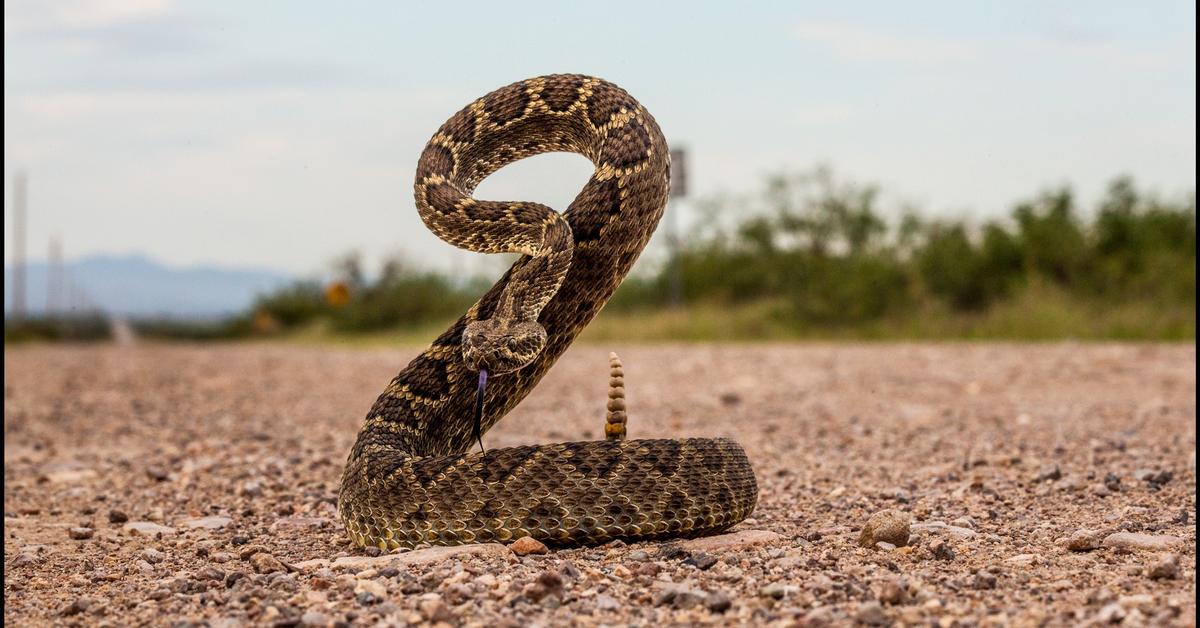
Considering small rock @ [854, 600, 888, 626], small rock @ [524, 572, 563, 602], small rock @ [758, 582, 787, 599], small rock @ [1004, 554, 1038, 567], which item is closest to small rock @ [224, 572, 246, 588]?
small rock @ [524, 572, 563, 602]

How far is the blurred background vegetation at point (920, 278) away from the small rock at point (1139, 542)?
24.7 m

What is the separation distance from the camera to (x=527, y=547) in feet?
22.5

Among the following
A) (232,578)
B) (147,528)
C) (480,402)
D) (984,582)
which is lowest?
(147,528)

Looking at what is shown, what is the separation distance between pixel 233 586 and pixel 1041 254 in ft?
126

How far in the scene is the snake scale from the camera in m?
7.05

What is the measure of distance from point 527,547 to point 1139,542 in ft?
11.4

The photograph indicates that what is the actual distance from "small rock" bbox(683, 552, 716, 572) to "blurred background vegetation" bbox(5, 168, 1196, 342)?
86.6ft

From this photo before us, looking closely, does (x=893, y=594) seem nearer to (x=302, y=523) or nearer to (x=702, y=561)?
(x=702, y=561)

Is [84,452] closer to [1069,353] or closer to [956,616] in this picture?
[956,616]

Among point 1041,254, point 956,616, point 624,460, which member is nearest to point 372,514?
point 624,460

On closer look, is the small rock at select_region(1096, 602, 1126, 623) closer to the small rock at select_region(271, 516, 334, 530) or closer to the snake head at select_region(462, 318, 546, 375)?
the snake head at select_region(462, 318, 546, 375)

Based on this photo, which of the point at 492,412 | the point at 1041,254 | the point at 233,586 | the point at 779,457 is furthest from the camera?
the point at 1041,254

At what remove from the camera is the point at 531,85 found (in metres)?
8.69

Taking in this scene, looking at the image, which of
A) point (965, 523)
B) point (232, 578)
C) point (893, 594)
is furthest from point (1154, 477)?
point (232, 578)
